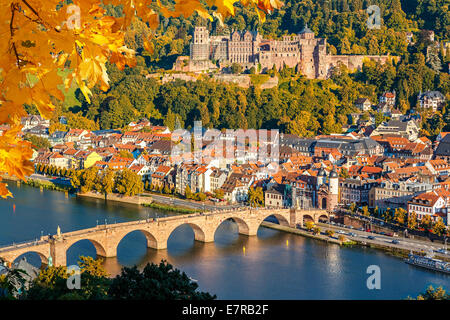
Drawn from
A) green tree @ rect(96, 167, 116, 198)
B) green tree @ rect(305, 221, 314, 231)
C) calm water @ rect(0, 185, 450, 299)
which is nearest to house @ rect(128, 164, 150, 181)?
green tree @ rect(96, 167, 116, 198)

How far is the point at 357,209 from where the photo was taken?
1622 cm

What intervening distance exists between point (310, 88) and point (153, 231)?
15.4m

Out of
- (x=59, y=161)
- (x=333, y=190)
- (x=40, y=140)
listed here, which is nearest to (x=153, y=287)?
(x=333, y=190)

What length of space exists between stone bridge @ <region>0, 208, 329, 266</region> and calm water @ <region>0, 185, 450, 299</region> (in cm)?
28

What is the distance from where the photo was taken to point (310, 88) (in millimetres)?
27141

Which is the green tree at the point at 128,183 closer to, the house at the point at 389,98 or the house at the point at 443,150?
the house at the point at 443,150

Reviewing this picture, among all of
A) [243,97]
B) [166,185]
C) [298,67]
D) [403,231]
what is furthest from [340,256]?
[298,67]

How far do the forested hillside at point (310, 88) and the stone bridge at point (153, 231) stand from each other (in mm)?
8778

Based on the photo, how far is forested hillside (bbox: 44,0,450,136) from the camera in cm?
2578

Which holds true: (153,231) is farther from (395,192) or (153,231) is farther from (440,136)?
(440,136)

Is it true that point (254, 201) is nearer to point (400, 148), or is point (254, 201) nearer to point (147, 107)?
point (400, 148)

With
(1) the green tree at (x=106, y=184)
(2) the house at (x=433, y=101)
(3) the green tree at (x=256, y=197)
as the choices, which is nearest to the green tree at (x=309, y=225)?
(3) the green tree at (x=256, y=197)

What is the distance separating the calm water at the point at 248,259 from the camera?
10.4 meters
